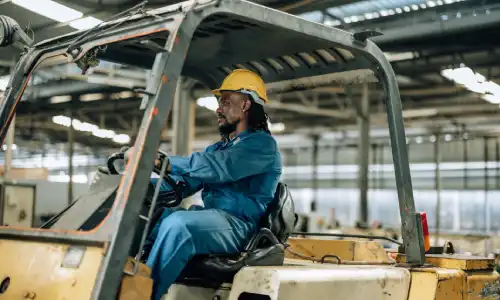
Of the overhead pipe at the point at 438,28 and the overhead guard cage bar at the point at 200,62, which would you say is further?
the overhead pipe at the point at 438,28

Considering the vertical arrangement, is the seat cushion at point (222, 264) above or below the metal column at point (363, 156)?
below

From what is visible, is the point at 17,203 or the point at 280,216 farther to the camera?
the point at 17,203

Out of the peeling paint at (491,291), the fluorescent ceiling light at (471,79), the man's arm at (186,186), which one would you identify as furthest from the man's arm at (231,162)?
the fluorescent ceiling light at (471,79)

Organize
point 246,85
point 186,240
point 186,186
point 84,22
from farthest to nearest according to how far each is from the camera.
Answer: point 84,22 → point 186,186 → point 246,85 → point 186,240

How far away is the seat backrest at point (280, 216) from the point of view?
352 cm

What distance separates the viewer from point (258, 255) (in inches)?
126

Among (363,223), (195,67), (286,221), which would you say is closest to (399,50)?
(363,223)

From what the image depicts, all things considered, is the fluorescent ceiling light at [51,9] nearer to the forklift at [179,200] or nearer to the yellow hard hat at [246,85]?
the forklift at [179,200]

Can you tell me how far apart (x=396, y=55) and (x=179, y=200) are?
27.9 ft

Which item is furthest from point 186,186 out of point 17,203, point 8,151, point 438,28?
point 17,203

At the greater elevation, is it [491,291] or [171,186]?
[171,186]

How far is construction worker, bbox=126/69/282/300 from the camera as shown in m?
2.98

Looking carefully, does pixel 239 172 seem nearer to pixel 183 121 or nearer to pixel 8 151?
pixel 8 151

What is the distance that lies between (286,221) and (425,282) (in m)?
0.88
